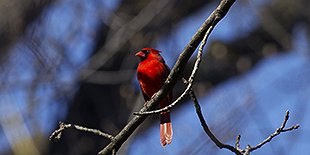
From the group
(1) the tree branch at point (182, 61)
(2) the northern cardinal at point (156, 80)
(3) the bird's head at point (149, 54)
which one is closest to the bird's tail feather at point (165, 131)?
(2) the northern cardinal at point (156, 80)

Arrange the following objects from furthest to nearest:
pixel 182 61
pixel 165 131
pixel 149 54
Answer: pixel 149 54 → pixel 165 131 → pixel 182 61

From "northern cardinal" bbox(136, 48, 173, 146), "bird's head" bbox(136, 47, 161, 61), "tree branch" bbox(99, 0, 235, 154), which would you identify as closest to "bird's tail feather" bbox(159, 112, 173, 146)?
"northern cardinal" bbox(136, 48, 173, 146)

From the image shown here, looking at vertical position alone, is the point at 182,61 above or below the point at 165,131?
below

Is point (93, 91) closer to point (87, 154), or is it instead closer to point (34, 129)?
point (87, 154)

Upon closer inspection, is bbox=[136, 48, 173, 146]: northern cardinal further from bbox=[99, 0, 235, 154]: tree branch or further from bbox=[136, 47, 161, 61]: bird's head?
bbox=[99, 0, 235, 154]: tree branch

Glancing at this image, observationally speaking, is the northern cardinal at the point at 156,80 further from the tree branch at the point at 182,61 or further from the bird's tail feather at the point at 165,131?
the tree branch at the point at 182,61

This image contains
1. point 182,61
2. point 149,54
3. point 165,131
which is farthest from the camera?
point 149,54

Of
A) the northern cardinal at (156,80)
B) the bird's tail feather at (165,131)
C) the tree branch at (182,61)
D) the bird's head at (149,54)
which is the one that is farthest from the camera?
the bird's head at (149,54)

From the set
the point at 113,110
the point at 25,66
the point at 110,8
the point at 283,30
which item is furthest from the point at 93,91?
the point at 283,30

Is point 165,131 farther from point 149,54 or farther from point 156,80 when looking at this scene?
point 149,54

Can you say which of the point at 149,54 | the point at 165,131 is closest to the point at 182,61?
the point at 165,131

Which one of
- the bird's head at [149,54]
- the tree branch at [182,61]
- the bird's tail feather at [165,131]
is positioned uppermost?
the bird's head at [149,54]

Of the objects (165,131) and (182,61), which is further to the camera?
(165,131)

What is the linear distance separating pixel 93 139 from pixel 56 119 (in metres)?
0.58
